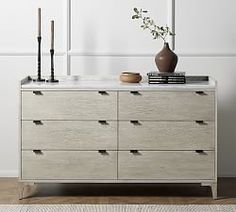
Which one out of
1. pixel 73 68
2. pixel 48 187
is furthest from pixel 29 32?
pixel 48 187

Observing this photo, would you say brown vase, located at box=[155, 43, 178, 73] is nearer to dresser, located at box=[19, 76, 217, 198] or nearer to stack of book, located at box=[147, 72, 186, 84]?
stack of book, located at box=[147, 72, 186, 84]

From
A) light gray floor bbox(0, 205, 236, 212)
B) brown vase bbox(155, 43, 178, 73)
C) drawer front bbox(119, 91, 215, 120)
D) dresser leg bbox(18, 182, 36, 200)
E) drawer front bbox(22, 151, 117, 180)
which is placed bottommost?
light gray floor bbox(0, 205, 236, 212)

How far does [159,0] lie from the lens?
485 centimetres

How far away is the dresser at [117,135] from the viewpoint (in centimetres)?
422

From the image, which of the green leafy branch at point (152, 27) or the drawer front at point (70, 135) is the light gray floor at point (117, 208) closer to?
the drawer front at point (70, 135)

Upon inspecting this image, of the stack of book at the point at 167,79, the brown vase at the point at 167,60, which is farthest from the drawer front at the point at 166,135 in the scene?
the brown vase at the point at 167,60

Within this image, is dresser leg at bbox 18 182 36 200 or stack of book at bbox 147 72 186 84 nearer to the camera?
dresser leg at bbox 18 182 36 200

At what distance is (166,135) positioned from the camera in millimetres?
4246

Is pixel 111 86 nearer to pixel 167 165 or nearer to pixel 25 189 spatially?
pixel 167 165

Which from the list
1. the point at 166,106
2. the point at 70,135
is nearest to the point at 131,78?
the point at 166,106

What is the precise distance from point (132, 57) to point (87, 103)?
79 centimetres

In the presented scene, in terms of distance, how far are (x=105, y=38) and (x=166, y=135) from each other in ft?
3.27

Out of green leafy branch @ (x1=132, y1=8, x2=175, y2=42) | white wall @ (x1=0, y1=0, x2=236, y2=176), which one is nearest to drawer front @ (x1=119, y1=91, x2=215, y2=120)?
green leafy branch @ (x1=132, y1=8, x2=175, y2=42)

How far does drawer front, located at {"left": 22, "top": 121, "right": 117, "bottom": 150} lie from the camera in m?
4.23
